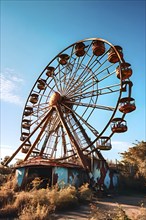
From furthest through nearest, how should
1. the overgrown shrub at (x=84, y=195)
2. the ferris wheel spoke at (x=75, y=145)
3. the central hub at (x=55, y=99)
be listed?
the central hub at (x=55, y=99)
the ferris wheel spoke at (x=75, y=145)
the overgrown shrub at (x=84, y=195)

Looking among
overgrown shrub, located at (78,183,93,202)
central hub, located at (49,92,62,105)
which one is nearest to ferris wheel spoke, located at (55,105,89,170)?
central hub, located at (49,92,62,105)

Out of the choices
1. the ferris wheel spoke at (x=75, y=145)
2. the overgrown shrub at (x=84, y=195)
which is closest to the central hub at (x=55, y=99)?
the ferris wheel spoke at (x=75, y=145)

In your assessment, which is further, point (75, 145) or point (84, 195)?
point (75, 145)

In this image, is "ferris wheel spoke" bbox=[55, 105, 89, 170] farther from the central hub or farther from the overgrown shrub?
the overgrown shrub

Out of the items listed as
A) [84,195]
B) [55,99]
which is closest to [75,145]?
[84,195]

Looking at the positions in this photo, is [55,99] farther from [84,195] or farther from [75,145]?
[84,195]

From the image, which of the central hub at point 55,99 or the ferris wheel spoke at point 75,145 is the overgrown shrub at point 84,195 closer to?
the ferris wheel spoke at point 75,145

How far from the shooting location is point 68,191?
10.5 meters

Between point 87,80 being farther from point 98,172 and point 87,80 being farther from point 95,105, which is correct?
point 98,172

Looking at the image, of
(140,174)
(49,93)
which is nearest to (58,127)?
(49,93)

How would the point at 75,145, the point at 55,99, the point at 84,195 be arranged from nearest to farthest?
the point at 84,195
the point at 75,145
the point at 55,99

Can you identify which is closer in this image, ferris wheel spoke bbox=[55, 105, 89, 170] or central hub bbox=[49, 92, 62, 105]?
ferris wheel spoke bbox=[55, 105, 89, 170]

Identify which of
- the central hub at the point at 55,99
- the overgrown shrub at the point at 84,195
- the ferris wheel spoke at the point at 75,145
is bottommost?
the overgrown shrub at the point at 84,195

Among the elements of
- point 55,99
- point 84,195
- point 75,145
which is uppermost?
point 55,99
